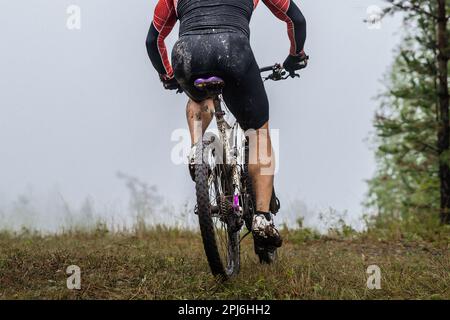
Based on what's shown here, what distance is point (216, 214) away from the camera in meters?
3.82

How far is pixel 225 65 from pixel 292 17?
0.95 meters

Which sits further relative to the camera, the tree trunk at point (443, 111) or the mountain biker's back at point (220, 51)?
the tree trunk at point (443, 111)

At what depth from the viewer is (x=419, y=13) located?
9.67m

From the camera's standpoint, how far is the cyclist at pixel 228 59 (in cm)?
373

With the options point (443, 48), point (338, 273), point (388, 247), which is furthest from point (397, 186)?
point (338, 273)

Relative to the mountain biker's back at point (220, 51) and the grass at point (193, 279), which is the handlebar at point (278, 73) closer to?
the mountain biker's back at point (220, 51)

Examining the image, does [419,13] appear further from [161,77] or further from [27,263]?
[27,263]

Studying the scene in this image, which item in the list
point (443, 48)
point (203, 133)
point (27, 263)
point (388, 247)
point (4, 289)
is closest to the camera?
point (4, 289)

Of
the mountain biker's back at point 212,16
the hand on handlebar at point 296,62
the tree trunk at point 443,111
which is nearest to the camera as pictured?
the mountain biker's back at point 212,16

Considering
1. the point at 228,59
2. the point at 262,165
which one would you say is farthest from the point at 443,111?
the point at 228,59

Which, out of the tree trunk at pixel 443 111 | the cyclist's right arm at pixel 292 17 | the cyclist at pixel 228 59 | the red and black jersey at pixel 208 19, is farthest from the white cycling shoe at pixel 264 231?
the tree trunk at pixel 443 111

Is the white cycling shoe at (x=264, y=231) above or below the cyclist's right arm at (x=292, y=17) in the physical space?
below

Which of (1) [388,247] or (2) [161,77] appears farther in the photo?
(1) [388,247]
